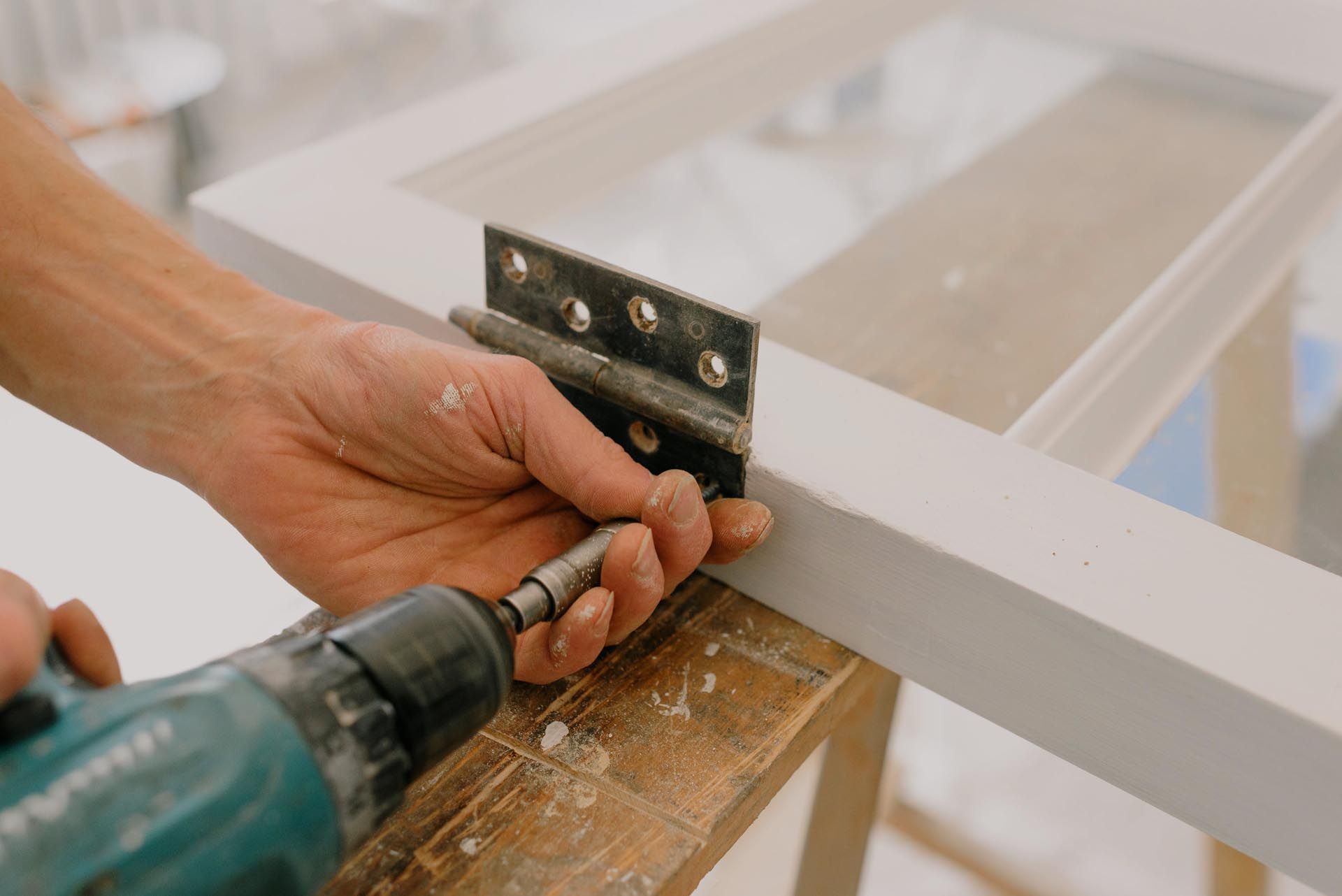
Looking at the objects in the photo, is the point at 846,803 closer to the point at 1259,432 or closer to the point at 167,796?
the point at 1259,432

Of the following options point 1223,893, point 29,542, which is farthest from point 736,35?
point 1223,893

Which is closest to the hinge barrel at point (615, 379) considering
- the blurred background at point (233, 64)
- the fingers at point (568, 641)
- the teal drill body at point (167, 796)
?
the fingers at point (568, 641)

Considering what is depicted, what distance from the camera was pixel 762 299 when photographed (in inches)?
39.3

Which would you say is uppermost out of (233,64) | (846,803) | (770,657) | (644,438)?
(644,438)

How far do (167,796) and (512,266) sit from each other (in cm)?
42

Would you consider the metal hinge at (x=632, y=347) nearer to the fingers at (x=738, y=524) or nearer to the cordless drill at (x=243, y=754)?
the fingers at (x=738, y=524)

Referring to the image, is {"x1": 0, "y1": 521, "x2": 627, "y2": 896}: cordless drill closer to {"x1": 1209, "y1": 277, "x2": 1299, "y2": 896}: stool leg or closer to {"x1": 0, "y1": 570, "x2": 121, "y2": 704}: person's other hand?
{"x1": 0, "y1": 570, "x2": 121, "y2": 704}: person's other hand

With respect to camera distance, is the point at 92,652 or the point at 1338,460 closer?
the point at 92,652

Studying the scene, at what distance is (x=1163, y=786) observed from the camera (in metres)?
0.58

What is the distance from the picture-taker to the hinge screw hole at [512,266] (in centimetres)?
70

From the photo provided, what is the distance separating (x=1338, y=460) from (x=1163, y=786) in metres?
0.46

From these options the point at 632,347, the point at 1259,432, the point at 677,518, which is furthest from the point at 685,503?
the point at 1259,432

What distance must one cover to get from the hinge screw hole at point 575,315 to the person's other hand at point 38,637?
331 millimetres

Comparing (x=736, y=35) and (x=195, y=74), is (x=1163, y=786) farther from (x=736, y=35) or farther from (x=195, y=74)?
(x=195, y=74)
